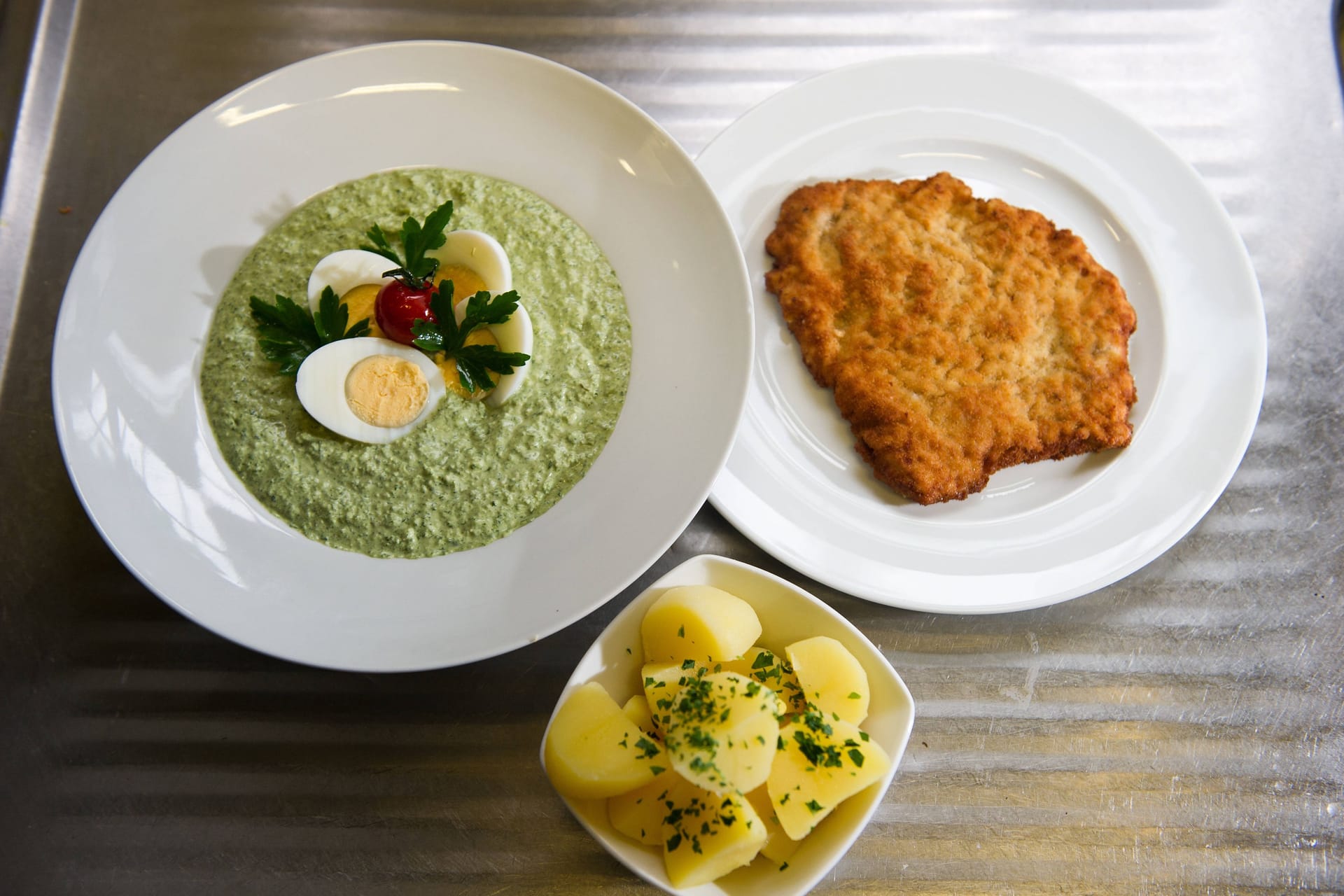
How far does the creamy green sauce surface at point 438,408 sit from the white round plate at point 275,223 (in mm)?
50

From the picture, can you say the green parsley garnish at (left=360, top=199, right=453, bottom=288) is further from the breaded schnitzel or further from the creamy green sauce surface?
the breaded schnitzel

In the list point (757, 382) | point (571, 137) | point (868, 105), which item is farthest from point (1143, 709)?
point (571, 137)

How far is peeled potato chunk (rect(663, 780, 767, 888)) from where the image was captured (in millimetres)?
1740

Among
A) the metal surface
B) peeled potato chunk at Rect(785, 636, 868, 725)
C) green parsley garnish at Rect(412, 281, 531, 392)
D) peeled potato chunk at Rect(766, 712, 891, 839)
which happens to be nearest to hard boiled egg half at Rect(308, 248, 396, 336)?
green parsley garnish at Rect(412, 281, 531, 392)

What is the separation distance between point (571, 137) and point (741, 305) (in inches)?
29.0

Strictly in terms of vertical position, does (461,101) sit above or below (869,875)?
above

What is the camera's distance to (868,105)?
2.66 m

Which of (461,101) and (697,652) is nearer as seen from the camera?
(697,652)

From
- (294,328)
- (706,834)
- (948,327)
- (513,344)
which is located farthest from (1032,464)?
(294,328)

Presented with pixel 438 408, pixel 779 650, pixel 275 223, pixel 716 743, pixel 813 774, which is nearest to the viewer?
pixel 716 743

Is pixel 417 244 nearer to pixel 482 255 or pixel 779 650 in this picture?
pixel 482 255

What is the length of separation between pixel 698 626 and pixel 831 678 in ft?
1.13

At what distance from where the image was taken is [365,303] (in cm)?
234

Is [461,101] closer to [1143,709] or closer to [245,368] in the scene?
[245,368]
